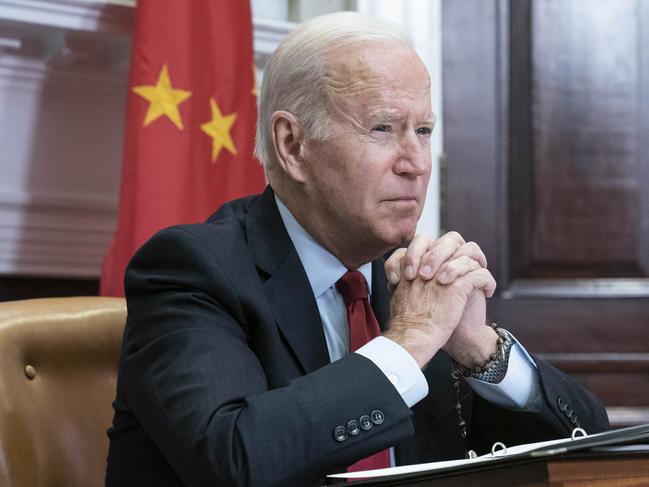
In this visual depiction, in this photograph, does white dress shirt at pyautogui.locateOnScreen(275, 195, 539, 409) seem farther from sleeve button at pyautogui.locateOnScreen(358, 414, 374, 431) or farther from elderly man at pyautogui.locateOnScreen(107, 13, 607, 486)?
sleeve button at pyautogui.locateOnScreen(358, 414, 374, 431)

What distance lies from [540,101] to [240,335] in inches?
62.7

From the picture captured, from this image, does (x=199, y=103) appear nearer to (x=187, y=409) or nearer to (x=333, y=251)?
(x=333, y=251)

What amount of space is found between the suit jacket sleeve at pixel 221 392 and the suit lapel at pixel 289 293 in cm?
6

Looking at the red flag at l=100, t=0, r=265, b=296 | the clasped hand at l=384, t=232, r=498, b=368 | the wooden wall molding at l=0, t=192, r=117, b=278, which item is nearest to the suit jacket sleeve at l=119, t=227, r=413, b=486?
the clasped hand at l=384, t=232, r=498, b=368

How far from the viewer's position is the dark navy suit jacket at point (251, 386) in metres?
1.24

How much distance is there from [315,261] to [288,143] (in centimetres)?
21

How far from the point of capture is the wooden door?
277 centimetres

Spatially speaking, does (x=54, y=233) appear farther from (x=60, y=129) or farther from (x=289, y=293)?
(x=289, y=293)

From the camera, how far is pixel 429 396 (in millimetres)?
1660

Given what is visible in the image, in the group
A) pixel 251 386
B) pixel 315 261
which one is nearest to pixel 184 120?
pixel 315 261

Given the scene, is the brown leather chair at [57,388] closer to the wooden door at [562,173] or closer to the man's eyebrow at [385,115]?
the man's eyebrow at [385,115]

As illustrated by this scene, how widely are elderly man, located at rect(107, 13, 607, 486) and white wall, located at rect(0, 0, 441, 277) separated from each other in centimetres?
97

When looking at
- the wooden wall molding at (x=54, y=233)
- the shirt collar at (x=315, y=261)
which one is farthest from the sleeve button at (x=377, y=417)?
the wooden wall molding at (x=54, y=233)

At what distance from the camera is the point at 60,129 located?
8.59 feet
